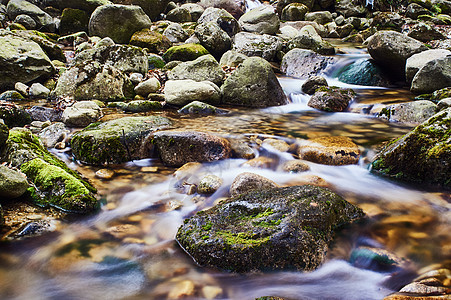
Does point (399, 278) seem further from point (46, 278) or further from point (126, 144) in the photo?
point (126, 144)

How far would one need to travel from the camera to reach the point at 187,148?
14.1 feet

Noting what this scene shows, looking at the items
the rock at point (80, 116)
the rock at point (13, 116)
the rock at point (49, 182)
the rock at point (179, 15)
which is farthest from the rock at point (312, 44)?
the rock at point (49, 182)

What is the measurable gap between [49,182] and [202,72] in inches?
231

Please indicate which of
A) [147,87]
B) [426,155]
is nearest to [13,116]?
[147,87]

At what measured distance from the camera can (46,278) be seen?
7.50ft

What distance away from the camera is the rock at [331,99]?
24.6 feet

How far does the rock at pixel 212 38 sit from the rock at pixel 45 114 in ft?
22.2

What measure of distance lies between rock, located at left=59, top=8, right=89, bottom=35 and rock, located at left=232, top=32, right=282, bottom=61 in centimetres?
929

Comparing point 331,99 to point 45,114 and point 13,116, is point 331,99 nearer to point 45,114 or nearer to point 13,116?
point 45,114

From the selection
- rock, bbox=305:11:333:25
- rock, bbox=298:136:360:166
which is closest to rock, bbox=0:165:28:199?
rock, bbox=298:136:360:166

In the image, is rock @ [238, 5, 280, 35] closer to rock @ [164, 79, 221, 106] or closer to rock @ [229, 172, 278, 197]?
rock @ [164, 79, 221, 106]

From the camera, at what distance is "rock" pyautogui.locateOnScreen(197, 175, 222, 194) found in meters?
3.58

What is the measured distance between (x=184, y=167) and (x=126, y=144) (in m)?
1.06

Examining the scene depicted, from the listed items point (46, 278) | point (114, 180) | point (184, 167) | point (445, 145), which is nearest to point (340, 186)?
point (445, 145)
